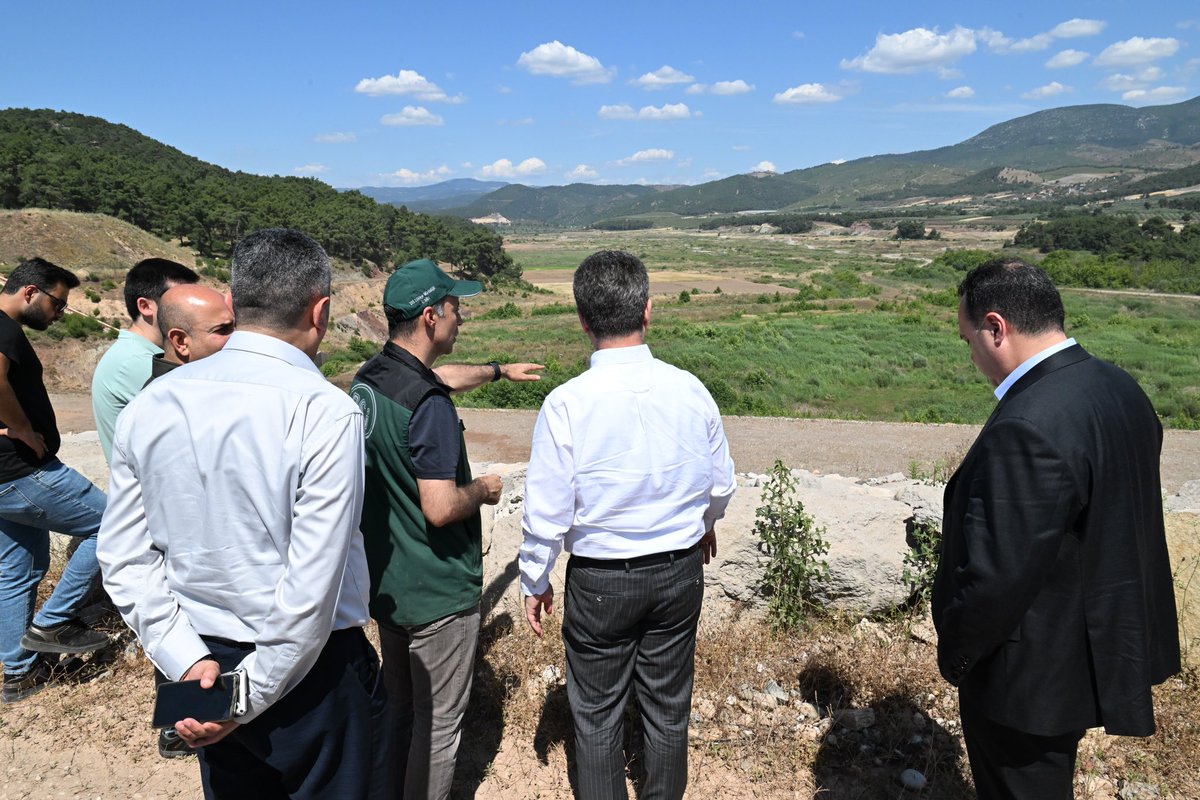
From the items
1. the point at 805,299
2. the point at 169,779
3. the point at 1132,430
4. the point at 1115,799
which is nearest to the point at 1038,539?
the point at 1132,430

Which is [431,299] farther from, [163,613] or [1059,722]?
[1059,722]

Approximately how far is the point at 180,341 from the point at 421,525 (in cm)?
135

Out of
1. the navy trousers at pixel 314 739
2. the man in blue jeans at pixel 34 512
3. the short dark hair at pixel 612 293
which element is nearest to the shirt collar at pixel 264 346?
the navy trousers at pixel 314 739

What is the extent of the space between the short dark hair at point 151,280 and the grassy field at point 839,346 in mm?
13482

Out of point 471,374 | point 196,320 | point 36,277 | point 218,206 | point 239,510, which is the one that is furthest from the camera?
point 218,206

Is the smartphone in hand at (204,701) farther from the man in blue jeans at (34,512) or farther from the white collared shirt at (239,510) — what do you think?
the man in blue jeans at (34,512)

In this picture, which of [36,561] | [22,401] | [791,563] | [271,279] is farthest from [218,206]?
[271,279]

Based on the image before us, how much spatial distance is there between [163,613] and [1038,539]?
7.77 feet

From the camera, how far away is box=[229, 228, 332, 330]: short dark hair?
200 cm

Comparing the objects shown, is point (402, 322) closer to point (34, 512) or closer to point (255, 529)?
point (255, 529)

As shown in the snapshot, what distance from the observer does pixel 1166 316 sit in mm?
35625

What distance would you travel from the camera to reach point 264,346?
1972 mm

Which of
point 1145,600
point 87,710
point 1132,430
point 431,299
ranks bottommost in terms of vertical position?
point 87,710

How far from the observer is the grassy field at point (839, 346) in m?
18.4
